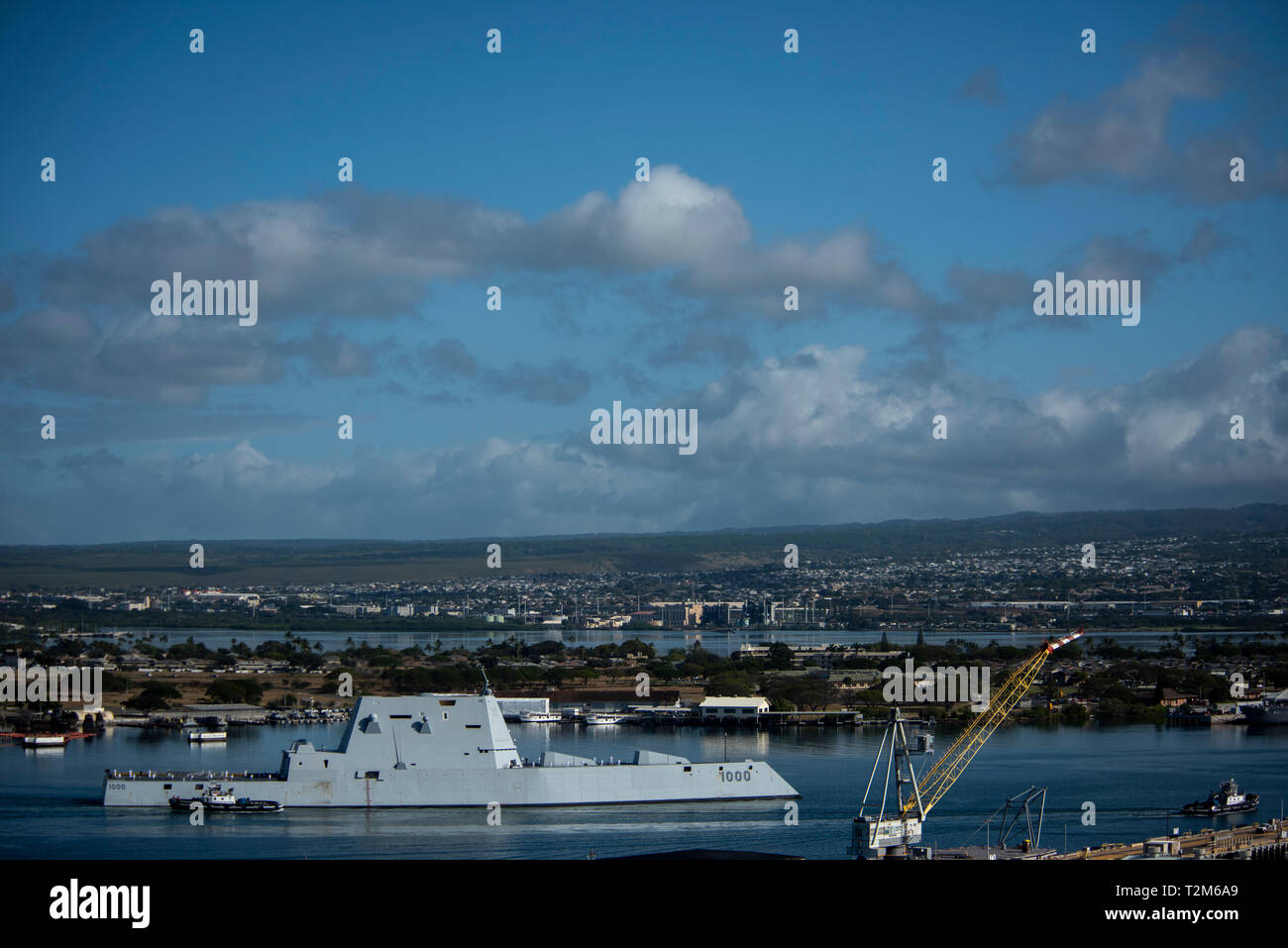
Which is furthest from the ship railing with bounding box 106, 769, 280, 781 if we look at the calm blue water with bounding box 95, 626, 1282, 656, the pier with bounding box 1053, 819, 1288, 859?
the calm blue water with bounding box 95, 626, 1282, 656

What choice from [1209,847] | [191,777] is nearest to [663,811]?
[191,777]

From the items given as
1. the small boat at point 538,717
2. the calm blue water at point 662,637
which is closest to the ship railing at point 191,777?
the small boat at point 538,717

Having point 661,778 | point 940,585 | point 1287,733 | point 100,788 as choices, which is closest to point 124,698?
point 100,788

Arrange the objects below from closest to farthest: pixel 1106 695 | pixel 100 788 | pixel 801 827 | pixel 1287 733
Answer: pixel 801 827, pixel 100 788, pixel 1287 733, pixel 1106 695

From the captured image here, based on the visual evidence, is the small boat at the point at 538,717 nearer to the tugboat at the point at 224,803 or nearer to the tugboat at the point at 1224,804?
the tugboat at the point at 224,803

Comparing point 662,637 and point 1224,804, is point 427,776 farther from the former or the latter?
point 662,637
